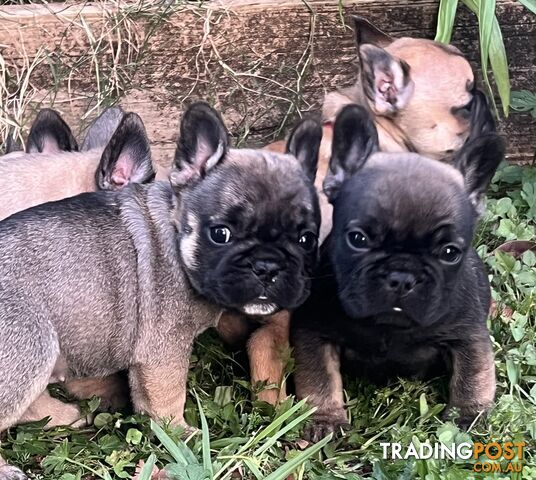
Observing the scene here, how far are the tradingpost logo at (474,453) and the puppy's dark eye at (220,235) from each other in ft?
3.01

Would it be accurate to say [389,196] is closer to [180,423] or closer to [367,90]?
[180,423]

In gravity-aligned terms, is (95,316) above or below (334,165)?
below

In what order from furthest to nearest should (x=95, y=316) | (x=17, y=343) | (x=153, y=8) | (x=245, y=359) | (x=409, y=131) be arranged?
(x=153, y=8) < (x=409, y=131) < (x=245, y=359) < (x=95, y=316) < (x=17, y=343)

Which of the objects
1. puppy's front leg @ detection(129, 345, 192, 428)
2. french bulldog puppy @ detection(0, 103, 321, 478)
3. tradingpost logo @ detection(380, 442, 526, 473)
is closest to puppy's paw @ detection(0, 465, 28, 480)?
french bulldog puppy @ detection(0, 103, 321, 478)

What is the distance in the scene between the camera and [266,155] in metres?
3.64

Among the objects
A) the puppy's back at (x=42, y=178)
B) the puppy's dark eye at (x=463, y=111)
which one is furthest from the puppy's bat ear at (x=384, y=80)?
the puppy's back at (x=42, y=178)

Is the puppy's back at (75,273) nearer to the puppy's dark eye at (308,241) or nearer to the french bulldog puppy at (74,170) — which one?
the french bulldog puppy at (74,170)

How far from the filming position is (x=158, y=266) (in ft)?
11.7

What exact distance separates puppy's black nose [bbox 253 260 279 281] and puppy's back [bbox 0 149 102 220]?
1.05 meters

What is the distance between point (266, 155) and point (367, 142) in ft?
1.26

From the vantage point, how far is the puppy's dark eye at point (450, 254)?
3427mm

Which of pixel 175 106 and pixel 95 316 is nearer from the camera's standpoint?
pixel 95 316

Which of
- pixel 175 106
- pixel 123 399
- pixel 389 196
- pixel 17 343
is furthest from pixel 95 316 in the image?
pixel 175 106

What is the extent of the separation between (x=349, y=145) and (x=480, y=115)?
1241 mm
